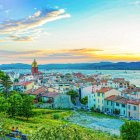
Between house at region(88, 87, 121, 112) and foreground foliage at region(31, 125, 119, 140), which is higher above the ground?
foreground foliage at region(31, 125, 119, 140)

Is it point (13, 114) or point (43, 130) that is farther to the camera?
point (13, 114)

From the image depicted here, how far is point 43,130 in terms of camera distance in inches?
463

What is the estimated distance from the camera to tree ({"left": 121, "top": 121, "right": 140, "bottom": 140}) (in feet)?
95.7

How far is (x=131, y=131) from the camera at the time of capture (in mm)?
29250

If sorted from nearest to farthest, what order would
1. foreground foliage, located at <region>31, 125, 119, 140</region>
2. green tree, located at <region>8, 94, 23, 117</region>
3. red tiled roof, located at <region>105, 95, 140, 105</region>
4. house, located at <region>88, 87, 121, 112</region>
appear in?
foreground foliage, located at <region>31, 125, 119, 140</region>, green tree, located at <region>8, 94, 23, 117</region>, red tiled roof, located at <region>105, 95, 140, 105</region>, house, located at <region>88, 87, 121, 112</region>

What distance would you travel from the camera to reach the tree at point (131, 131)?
29.2 meters

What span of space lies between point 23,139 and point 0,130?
185 centimetres

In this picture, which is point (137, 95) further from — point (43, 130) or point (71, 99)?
point (43, 130)

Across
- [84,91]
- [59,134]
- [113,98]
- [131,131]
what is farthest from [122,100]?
[59,134]

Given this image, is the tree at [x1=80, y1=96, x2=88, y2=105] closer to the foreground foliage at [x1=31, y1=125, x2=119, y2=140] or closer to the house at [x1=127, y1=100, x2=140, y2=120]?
the house at [x1=127, y1=100, x2=140, y2=120]

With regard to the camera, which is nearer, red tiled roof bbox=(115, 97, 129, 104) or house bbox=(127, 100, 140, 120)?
house bbox=(127, 100, 140, 120)

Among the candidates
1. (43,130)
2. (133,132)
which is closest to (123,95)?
(133,132)

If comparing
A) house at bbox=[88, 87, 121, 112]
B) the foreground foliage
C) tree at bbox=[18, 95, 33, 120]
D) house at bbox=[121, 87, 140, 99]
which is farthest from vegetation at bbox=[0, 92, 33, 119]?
the foreground foliage

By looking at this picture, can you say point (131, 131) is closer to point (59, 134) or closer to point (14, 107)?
point (14, 107)
